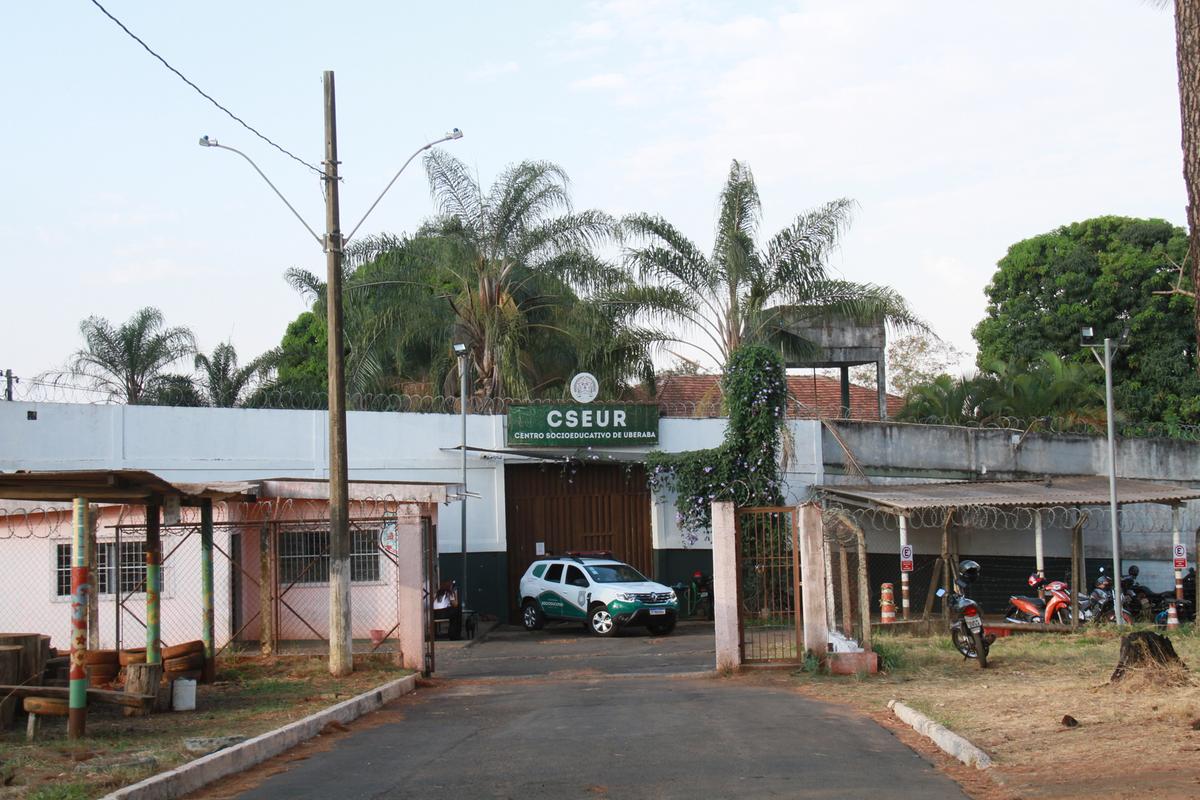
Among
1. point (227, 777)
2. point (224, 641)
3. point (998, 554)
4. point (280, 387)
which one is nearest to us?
point (227, 777)

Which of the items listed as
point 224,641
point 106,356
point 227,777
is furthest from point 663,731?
point 106,356

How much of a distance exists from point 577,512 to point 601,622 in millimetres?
5858

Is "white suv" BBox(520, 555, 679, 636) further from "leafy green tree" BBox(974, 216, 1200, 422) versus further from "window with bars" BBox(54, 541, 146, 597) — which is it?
"leafy green tree" BBox(974, 216, 1200, 422)

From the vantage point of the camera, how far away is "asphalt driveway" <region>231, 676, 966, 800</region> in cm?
878

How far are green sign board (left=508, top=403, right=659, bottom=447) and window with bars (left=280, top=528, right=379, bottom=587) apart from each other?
227 inches

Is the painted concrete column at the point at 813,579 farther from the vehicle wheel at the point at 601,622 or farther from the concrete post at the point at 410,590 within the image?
the vehicle wheel at the point at 601,622

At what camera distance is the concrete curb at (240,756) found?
8.80 m

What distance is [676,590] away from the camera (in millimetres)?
30594

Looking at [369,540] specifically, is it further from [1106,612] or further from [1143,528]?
[1143,528]

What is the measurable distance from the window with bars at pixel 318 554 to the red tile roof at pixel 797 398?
910 cm

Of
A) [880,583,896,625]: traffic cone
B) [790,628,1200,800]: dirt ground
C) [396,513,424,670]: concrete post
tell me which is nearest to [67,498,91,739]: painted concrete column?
[396,513,424,670]: concrete post

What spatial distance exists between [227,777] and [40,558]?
16545 millimetres

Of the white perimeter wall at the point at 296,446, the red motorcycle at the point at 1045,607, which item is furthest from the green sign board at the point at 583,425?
the red motorcycle at the point at 1045,607

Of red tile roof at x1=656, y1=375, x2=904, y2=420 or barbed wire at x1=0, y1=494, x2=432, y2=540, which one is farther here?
red tile roof at x1=656, y1=375, x2=904, y2=420
